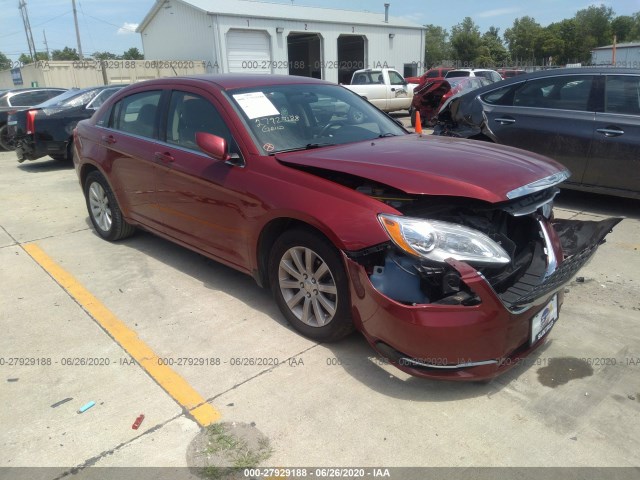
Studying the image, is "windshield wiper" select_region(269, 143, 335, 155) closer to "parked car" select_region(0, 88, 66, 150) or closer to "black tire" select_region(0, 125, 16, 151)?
"parked car" select_region(0, 88, 66, 150)

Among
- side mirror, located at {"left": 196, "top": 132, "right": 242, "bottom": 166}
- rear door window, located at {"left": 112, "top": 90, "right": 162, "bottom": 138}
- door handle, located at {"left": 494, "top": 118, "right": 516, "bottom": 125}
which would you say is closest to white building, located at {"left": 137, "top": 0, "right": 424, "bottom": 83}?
door handle, located at {"left": 494, "top": 118, "right": 516, "bottom": 125}

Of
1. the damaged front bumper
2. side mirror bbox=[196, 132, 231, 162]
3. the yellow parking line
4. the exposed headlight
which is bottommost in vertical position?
the yellow parking line

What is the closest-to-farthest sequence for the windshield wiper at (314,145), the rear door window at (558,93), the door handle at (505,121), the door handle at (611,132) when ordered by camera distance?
the windshield wiper at (314,145) → the door handle at (611,132) → the rear door window at (558,93) → the door handle at (505,121)

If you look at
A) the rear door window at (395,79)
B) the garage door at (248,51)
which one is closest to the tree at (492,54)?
the garage door at (248,51)

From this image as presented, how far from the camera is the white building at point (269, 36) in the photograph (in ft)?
82.3

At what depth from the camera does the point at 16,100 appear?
532 inches

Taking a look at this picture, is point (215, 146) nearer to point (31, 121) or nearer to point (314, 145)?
point (314, 145)

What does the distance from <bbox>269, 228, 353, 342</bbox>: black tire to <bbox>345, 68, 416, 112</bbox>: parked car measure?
49.4 feet

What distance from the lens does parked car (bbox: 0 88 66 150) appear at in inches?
525

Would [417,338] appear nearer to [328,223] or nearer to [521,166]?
[328,223]

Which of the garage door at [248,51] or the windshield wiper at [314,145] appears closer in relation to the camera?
the windshield wiper at [314,145]

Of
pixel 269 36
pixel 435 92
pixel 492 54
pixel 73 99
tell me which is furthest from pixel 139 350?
pixel 492 54

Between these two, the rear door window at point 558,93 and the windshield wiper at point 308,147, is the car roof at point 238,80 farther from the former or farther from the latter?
the rear door window at point 558,93

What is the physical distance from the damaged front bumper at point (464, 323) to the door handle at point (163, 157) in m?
2.01
